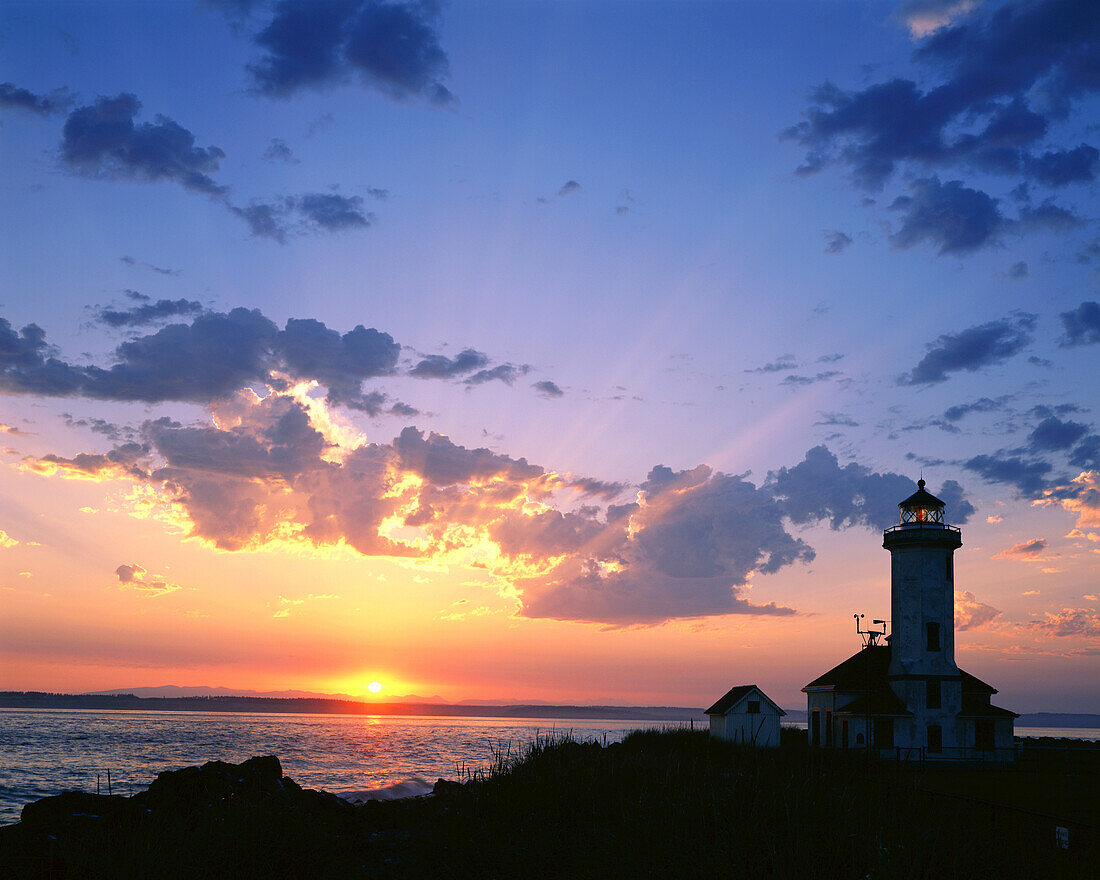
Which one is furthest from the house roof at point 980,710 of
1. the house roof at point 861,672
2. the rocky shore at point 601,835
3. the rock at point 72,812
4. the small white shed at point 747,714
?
the rock at point 72,812

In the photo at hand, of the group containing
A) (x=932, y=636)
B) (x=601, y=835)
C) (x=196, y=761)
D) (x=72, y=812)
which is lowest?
(x=196, y=761)

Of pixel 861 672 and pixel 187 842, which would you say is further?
pixel 861 672

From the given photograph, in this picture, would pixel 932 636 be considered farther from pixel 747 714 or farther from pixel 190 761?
pixel 190 761

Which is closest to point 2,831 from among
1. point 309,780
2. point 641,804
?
point 641,804

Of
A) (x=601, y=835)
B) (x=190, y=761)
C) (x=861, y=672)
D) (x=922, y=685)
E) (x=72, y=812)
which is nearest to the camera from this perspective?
(x=601, y=835)

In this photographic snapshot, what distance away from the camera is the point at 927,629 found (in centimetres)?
4016

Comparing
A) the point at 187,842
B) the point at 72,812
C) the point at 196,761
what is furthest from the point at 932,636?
the point at 196,761

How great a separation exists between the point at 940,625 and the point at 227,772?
32707mm

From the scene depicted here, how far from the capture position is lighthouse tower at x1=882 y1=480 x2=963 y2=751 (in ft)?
130

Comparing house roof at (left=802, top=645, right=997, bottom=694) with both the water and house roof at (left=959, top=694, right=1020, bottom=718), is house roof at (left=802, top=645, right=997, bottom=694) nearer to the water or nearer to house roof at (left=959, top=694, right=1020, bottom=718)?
house roof at (left=959, top=694, right=1020, bottom=718)

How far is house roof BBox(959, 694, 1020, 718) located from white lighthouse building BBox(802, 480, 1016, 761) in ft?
0.16

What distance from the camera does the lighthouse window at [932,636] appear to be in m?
40.1

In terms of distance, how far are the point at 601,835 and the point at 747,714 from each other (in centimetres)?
3615

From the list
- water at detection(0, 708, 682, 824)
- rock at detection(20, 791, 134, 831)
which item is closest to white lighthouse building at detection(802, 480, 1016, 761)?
water at detection(0, 708, 682, 824)
